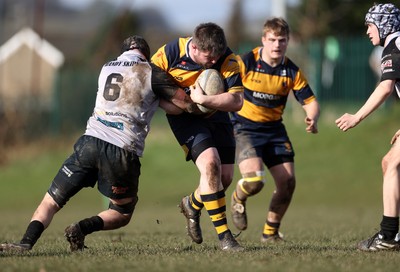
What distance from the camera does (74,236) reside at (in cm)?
815

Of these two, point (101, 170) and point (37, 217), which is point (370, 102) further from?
point (37, 217)

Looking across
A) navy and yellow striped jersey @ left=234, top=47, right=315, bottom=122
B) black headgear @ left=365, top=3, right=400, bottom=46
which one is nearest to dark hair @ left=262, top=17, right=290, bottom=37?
navy and yellow striped jersey @ left=234, top=47, right=315, bottom=122

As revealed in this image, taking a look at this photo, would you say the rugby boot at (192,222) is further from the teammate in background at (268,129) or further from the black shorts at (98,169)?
the teammate in background at (268,129)

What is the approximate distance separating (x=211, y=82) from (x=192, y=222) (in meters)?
1.57

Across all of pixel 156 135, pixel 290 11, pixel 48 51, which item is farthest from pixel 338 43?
pixel 48 51

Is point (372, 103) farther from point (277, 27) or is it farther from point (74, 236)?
point (74, 236)

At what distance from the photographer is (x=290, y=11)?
35406 millimetres

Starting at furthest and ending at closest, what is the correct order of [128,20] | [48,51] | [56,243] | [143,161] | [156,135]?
[48,51] → [128,20] → [156,135] → [143,161] → [56,243]

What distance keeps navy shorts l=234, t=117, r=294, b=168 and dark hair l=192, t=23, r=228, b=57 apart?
259 centimetres

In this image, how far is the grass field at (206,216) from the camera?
23.8 ft

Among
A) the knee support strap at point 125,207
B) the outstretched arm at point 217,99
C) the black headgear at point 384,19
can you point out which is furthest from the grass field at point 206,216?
the black headgear at point 384,19

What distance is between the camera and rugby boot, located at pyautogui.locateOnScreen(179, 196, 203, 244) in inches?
347

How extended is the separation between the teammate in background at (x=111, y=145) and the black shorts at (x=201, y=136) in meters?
0.55

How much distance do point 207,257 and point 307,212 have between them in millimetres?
10323
